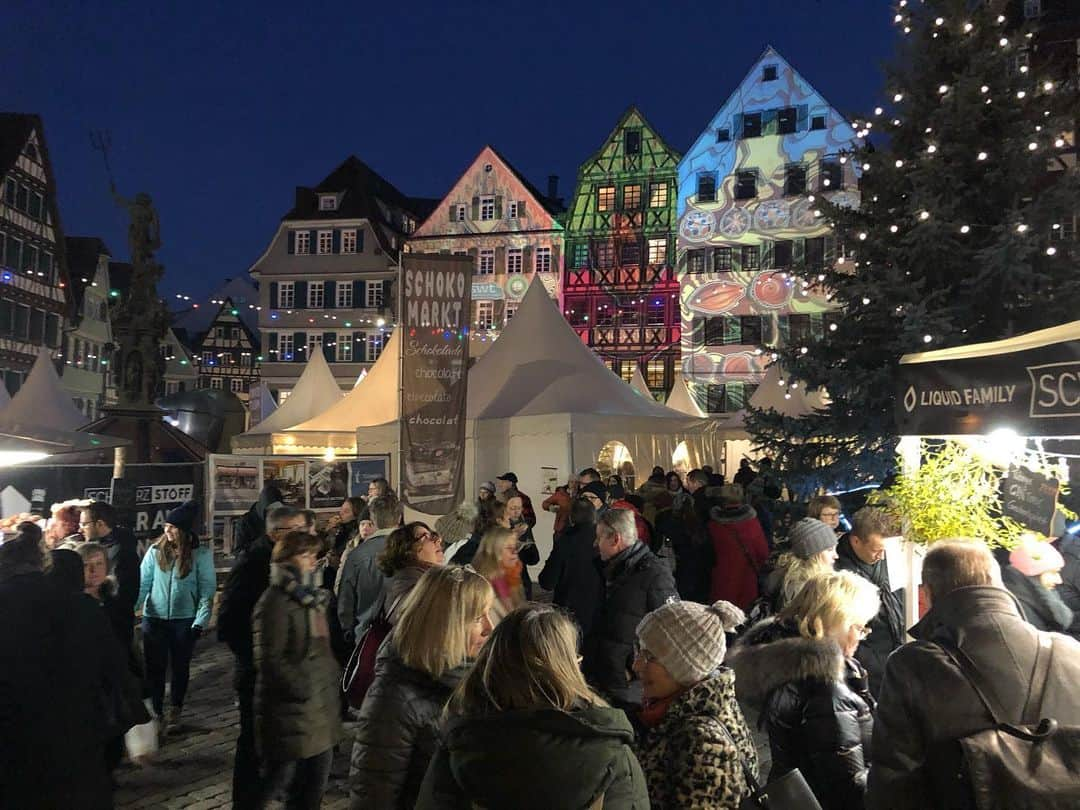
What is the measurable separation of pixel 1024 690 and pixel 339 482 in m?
10.1

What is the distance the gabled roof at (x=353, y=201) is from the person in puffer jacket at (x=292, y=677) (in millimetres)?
36813

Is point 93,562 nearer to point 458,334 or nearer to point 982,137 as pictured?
point 458,334

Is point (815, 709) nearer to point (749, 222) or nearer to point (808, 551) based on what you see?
point (808, 551)

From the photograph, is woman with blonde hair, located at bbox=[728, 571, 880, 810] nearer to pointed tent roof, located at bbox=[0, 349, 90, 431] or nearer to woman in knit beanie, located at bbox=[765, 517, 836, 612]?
woman in knit beanie, located at bbox=[765, 517, 836, 612]

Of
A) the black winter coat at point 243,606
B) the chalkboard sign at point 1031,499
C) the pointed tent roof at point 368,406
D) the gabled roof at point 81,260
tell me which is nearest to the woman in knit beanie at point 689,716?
the black winter coat at point 243,606

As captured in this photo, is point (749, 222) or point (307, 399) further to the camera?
point (749, 222)

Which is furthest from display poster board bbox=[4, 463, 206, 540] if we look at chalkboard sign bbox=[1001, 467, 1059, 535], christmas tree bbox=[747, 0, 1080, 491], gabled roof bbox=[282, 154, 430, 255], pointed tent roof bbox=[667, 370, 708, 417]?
gabled roof bbox=[282, 154, 430, 255]

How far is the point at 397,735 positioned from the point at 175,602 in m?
4.27

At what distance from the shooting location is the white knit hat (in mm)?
2506

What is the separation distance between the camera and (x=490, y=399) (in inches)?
558

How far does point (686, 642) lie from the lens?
99.1 inches

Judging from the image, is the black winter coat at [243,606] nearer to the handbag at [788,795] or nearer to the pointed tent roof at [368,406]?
the handbag at [788,795]

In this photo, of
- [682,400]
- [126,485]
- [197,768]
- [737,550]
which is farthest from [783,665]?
[682,400]

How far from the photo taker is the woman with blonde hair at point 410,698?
2.78 metres
